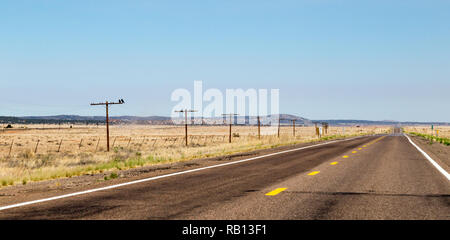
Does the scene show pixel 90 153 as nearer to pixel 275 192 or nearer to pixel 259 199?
pixel 275 192

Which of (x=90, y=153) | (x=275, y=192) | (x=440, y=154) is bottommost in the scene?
(x=90, y=153)

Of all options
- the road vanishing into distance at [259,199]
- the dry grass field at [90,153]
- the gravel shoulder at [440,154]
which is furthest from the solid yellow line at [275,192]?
the gravel shoulder at [440,154]

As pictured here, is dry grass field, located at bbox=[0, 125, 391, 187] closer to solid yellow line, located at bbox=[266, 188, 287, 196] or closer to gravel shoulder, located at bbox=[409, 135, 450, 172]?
solid yellow line, located at bbox=[266, 188, 287, 196]

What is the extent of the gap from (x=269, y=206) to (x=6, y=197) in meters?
5.53

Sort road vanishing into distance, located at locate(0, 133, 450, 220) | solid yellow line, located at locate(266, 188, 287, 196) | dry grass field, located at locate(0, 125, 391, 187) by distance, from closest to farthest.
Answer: road vanishing into distance, located at locate(0, 133, 450, 220)
solid yellow line, located at locate(266, 188, 287, 196)
dry grass field, located at locate(0, 125, 391, 187)

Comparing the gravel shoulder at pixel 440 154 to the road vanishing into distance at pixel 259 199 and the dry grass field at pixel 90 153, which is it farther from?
the dry grass field at pixel 90 153

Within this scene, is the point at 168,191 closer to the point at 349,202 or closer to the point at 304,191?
the point at 304,191

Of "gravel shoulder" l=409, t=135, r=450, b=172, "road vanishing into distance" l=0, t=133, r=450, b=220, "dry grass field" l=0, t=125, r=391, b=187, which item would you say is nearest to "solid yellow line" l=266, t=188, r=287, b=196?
"road vanishing into distance" l=0, t=133, r=450, b=220

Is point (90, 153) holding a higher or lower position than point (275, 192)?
lower

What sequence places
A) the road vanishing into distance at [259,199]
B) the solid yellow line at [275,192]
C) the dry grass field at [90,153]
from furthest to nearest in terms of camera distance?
the dry grass field at [90,153], the solid yellow line at [275,192], the road vanishing into distance at [259,199]

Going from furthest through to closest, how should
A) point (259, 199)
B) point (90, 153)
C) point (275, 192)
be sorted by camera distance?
point (90, 153) → point (275, 192) → point (259, 199)

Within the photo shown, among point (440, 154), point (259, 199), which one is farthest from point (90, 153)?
point (259, 199)

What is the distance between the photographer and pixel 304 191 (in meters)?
9.92
